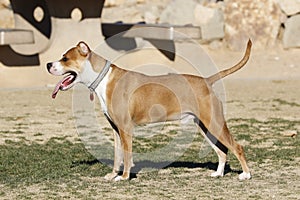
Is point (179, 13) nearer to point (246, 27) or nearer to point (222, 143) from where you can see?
point (246, 27)

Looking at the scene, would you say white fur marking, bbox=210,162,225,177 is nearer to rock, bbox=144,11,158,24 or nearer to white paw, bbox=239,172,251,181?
white paw, bbox=239,172,251,181

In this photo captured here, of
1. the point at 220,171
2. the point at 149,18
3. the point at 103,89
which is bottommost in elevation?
the point at 220,171

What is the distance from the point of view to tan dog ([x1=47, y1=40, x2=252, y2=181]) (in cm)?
632

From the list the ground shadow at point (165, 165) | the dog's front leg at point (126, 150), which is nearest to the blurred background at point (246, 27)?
the ground shadow at point (165, 165)

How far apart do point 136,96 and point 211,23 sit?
864 cm

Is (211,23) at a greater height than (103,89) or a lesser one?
lesser

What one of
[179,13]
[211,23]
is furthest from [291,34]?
[179,13]

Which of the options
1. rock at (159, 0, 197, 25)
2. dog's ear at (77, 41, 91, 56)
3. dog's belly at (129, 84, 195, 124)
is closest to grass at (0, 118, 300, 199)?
dog's belly at (129, 84, 195, 124)

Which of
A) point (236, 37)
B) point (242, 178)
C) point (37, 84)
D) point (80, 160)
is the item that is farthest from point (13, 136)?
point (236, 37)

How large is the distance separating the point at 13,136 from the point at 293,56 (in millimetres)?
7184

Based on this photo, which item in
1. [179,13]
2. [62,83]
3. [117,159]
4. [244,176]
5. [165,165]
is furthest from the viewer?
[179,13]

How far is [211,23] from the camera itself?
14.8 meters

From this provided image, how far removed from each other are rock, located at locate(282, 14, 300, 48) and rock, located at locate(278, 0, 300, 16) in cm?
21

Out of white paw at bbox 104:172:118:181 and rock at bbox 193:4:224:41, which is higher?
rock at bbox 193:4:224:41
